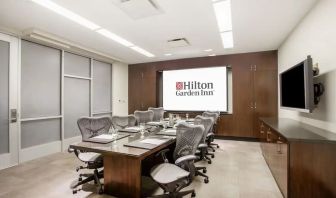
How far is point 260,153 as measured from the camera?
177 inches

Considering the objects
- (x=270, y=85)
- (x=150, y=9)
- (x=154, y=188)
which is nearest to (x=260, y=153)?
(x=270, y=85)

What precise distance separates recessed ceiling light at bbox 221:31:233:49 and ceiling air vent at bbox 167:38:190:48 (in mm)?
903

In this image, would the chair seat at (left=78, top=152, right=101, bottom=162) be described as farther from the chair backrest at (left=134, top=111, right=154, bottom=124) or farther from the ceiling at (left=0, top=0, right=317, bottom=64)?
the ceiling at (left=0, top=0, right=317, bottom=64)

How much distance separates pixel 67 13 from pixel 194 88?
451cm

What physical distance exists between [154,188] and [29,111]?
3.48m

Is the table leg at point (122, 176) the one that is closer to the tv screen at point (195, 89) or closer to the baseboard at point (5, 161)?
the baseboard at point (5, 161)

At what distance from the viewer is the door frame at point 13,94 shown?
3.76 meters

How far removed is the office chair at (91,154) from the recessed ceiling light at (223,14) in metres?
2.67

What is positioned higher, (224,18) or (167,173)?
(224,18)

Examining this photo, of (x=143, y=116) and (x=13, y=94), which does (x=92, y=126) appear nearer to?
(x=143, y=116)

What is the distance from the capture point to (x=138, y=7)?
284 cm

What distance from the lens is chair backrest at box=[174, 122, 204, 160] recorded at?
2.26m

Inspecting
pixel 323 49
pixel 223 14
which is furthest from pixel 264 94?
pixel 223 14

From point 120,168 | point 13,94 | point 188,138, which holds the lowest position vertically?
point 120,168
